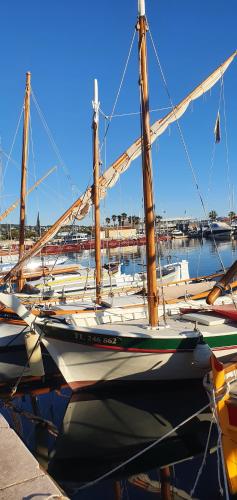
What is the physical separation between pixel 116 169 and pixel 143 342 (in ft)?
33.7

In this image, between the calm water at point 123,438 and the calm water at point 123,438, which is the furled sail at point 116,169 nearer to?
A: the calm water at point 123,438

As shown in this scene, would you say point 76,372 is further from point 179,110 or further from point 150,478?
point 179,110

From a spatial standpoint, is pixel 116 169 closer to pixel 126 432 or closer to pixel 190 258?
pixel 126 432

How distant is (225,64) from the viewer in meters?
18.3

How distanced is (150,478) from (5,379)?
32.0ft

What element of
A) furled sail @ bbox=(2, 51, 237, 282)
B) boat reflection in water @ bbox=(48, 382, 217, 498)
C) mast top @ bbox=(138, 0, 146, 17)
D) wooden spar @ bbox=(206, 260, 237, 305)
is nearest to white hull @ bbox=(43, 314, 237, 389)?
boat reflection in water @ bbox=(48, 382, 217, 498)

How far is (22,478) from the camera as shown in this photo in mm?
5168

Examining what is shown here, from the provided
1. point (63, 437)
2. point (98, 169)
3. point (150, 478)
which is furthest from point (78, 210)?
point (150, 478)

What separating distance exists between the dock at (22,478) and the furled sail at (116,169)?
12.6m

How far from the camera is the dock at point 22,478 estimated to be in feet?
15.7

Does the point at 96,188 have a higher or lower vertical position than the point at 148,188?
higher

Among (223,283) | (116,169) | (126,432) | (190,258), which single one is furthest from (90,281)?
(190,258)

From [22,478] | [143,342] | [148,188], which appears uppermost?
[148,188]

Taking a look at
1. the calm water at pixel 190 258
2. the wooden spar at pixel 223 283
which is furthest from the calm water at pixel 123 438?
the calm water at pixel 190 258
